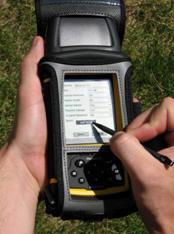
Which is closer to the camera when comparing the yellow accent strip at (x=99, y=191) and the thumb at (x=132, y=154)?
the thumb at (x=132, y=154)

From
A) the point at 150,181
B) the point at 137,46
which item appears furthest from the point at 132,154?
the point at 137,46

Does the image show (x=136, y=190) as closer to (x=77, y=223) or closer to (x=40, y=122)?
(x=40, y=122)

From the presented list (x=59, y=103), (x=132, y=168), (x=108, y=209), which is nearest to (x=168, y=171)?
(x=132, y=168)

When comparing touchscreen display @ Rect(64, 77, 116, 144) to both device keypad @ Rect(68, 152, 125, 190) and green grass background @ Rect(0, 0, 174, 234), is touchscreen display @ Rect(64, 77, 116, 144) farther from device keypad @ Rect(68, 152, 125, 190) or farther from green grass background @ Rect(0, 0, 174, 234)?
green grass background @ Rect(0, 0, 174, 234)

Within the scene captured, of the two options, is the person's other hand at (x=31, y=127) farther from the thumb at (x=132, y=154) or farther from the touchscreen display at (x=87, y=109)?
the thumb at (x=132, y=154)

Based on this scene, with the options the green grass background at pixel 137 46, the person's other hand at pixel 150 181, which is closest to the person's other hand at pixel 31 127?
the person's other hand at pixel 150 181

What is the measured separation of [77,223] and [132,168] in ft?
4.30

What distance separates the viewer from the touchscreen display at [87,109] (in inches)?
86.7

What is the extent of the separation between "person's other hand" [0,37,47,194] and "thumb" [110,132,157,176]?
480 millimetres

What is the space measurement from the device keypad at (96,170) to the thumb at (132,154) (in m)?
0.26

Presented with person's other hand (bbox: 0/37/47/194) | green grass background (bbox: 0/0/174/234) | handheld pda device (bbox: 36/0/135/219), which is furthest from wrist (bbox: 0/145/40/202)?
green grass background (bbox: 0/0/174/234)

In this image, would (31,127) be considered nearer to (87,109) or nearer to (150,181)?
(87,109)

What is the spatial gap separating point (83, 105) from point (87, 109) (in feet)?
0.08

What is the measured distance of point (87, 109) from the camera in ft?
7.37
